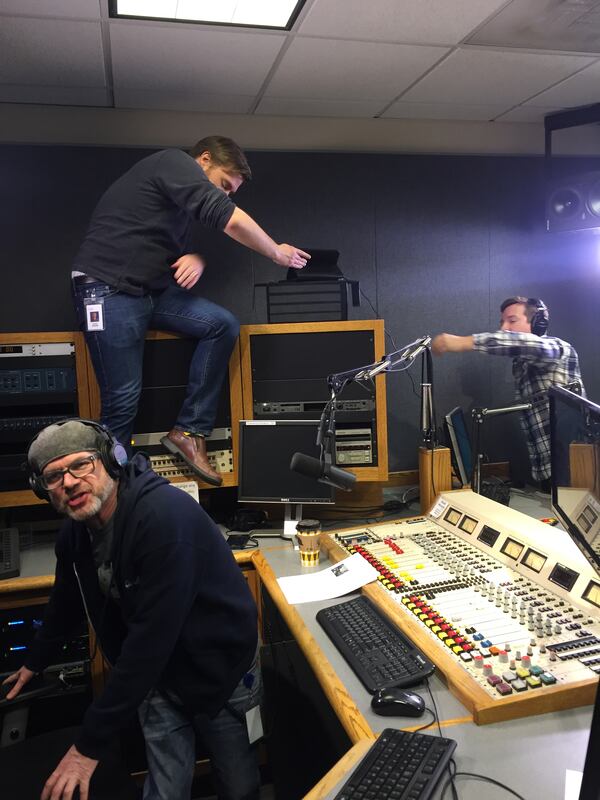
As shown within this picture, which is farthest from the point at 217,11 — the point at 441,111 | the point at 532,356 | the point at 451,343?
the point at 532,356

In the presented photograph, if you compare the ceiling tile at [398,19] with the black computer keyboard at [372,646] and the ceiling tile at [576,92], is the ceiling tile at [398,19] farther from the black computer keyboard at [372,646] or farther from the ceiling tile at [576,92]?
the black computer keyboard at [372,646]

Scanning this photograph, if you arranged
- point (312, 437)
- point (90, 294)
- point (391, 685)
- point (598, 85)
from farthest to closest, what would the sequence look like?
point (598, 85) < point (312, 437) < point (90, 294) < point (391, 685)

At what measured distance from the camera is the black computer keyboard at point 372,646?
1.36m

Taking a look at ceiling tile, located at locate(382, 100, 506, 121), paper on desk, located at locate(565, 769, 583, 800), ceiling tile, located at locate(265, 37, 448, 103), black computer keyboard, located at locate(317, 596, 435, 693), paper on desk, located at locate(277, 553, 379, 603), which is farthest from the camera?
ceiling tile, located at locate(382, 100, 506, 121)

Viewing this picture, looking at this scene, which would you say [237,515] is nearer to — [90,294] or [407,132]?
[90,294]

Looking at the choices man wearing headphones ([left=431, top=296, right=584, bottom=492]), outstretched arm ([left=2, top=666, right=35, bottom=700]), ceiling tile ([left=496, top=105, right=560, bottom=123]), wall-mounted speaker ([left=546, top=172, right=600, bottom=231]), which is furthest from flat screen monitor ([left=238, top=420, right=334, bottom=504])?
ceiling tile ([left=496, top=105, right=560, bottom=123])

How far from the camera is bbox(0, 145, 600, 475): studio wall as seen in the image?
2.85m

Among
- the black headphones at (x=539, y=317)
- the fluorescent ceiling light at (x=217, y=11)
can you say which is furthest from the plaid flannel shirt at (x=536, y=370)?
the fluorescent ceiling light at (x=217, y=11)

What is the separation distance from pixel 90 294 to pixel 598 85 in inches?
94.4

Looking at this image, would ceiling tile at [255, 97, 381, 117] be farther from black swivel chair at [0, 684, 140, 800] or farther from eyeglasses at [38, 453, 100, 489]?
black swivel chair at [0, 684, 140, 800]

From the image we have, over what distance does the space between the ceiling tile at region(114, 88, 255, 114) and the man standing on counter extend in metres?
0.53

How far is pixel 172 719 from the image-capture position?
1.68 metres

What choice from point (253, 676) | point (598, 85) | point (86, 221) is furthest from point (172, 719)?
point (598, 85)

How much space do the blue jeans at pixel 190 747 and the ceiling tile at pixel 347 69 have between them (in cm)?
216
